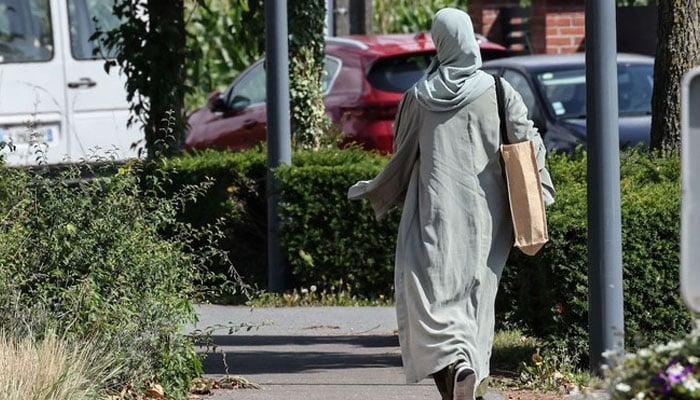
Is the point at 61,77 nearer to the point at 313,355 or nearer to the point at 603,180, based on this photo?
the point at 313,355

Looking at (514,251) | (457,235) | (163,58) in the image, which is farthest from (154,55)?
(457,235)

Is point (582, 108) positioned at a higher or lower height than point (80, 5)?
lower

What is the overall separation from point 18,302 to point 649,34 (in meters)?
14.0

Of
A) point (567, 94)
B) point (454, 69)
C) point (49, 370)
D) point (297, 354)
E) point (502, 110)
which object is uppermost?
point (454, 69)

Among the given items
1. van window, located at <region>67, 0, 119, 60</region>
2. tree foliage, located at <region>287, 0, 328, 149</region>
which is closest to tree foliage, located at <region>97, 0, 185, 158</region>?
tree foliage, located at <region>287, 0, 328, 149</region>

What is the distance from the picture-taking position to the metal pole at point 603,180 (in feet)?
20.2

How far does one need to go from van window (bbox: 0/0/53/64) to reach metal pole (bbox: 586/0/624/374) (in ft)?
27.2

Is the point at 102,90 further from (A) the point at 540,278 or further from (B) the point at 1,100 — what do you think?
(A) the point at 540,278

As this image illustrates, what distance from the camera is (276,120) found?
1034 centimetres

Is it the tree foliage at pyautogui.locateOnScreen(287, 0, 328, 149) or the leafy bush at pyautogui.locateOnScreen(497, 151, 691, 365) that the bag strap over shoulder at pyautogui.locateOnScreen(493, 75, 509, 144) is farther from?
the tree foliage at pyautogui.locateOnScreen(287, 0, 328, 149)

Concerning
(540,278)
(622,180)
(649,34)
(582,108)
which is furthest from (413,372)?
(649,34)

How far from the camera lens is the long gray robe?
635 centimetres

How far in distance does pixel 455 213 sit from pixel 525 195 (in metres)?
0.31

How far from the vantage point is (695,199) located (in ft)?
10.8
